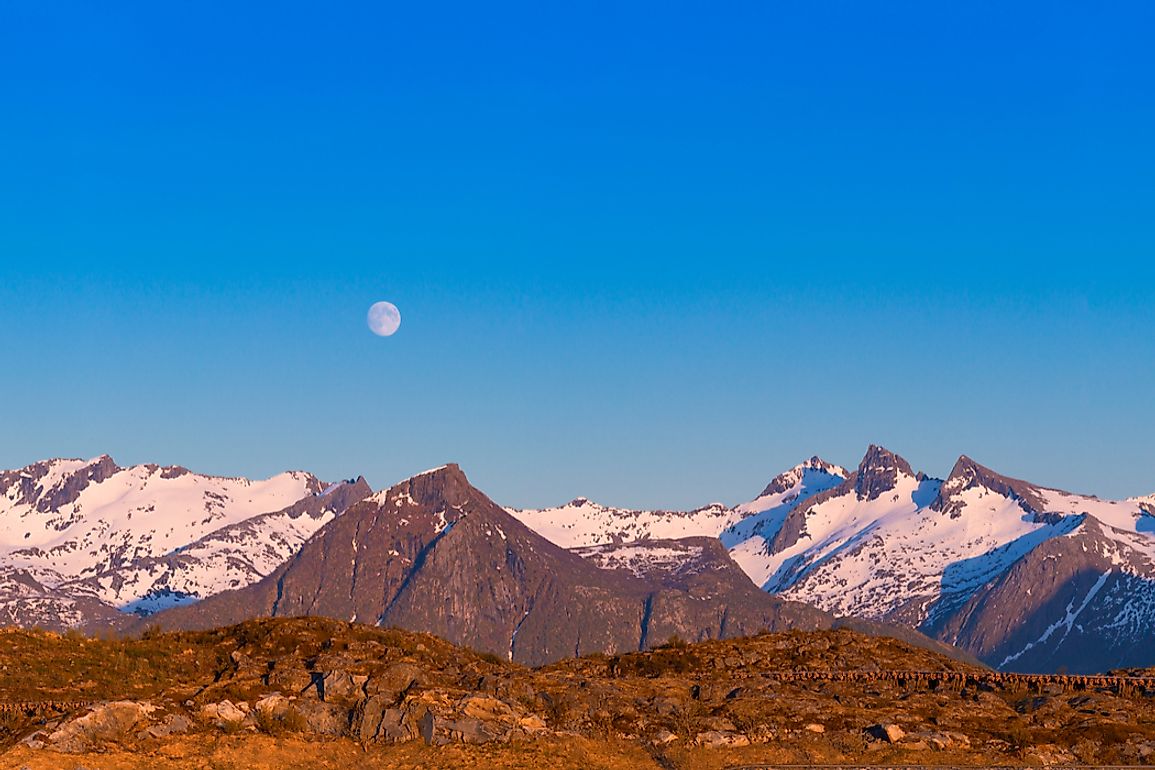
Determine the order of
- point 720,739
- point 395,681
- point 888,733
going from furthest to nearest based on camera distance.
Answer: point 395,681 < point 888,733 < point 720,739

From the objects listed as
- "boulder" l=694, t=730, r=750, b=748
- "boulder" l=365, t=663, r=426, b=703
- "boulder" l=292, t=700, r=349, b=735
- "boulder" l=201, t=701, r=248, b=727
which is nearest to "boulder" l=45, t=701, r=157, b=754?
"boulder" l=201, t=701, r=248, b=727

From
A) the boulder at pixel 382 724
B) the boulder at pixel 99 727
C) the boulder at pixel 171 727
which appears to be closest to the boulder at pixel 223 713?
the boulder at pixel 171 727

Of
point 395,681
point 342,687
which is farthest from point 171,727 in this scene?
point 395,681

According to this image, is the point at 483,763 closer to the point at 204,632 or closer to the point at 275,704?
the point at 275,704

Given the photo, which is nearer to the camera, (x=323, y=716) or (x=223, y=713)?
(x=223, y=713)

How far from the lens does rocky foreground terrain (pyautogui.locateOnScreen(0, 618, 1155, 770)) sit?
4941cm

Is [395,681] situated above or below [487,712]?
above

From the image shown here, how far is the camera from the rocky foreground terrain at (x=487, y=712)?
49406 mm

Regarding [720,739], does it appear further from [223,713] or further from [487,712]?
[223,713]

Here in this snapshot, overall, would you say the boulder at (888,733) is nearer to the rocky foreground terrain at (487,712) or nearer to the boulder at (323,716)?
the rocky foreground terrain at (487,712)

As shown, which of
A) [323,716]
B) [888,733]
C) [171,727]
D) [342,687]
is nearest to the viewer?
[171,727]

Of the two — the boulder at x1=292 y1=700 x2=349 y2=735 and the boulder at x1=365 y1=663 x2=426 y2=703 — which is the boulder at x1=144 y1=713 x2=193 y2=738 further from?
the boulder at x1=365 y1=663 x2=426 y2=703

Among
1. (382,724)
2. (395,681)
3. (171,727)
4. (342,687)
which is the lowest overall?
(171,727)

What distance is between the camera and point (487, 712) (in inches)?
2080
